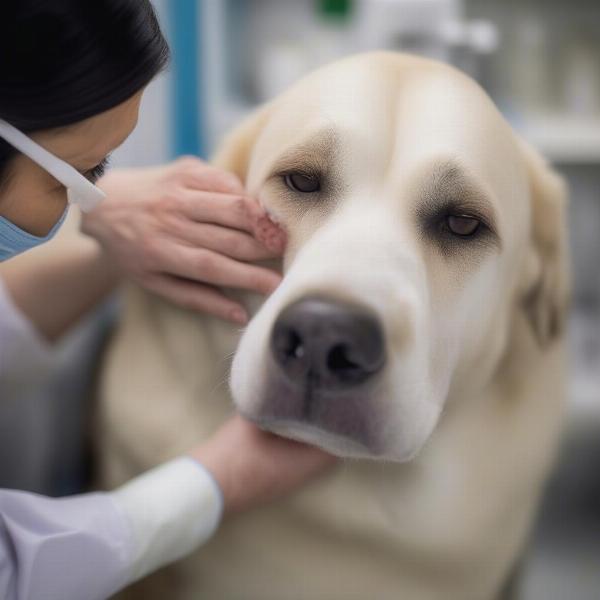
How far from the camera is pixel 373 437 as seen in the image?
23.5 inches

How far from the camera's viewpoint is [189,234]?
0.77m

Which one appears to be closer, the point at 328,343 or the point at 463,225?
the point at 328,343

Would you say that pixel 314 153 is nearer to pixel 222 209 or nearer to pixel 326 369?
pixel 222 209

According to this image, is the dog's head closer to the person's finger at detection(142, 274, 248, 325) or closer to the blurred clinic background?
the person's finger at detection(142, 274, 248, 325)

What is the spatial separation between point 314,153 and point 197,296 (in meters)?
0.22

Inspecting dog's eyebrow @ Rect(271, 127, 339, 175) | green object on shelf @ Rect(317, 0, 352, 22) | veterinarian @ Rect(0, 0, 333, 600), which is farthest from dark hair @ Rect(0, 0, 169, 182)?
green object on shelf @ Rect(317, 0, 352, 22)

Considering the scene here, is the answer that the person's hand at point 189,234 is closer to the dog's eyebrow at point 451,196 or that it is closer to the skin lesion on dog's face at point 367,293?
the skin lesion on dog's face at point 367,293

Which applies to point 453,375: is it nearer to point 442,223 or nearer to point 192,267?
point 442,223

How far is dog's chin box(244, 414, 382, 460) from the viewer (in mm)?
603

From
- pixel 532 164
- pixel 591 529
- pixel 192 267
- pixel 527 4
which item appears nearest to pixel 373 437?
pixel 192 267

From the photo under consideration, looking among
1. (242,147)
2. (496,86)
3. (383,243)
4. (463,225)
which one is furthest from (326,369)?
(496,86)

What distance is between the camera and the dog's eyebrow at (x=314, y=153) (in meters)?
0.69

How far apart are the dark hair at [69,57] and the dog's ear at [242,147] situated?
9.5 inches

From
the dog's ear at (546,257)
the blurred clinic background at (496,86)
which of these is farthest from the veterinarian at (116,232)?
the blurred clinic background at (496,86)
